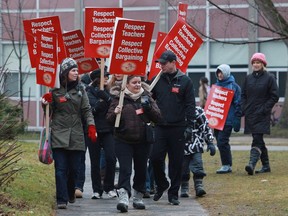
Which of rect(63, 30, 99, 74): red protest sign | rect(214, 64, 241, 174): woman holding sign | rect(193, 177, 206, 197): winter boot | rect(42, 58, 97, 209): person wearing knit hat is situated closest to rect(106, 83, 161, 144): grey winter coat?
rect(42, 58, 97, 209): person wearing knit hat

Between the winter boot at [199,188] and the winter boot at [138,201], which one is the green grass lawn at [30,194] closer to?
the winter boot at [138,201]

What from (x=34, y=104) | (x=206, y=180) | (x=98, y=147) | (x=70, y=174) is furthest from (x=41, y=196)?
(x=34, y=104)

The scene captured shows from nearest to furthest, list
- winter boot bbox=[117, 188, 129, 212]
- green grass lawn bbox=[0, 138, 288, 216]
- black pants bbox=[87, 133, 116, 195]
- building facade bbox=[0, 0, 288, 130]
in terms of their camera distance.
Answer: green grass lawn bbox=[0, 138, 288, 216] → winter boot bbox=[117, 188, 129, 212] → black pants bbox=[87, 133, 116, 195] → building facade bbox=[0, 0, 288, 130]

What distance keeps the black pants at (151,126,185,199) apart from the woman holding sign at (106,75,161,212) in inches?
17.5

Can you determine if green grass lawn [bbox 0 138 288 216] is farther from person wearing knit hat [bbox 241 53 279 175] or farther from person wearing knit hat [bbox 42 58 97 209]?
person wearing knit hat [bbox 241 53 279 175]

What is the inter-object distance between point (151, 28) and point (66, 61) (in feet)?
3.66

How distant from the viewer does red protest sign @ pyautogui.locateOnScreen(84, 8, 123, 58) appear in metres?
14.3

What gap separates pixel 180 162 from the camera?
13.2m

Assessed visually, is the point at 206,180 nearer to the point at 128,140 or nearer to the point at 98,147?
the point at 98,147

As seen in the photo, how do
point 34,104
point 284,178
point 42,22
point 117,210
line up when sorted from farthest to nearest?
point 34,104 → point 284,178 → point 42,22 → point 117,210

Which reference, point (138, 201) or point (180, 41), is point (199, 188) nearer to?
point (138, 201)

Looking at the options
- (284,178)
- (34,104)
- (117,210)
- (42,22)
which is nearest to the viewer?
(117,210)

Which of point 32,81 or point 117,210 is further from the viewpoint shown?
point 32,81

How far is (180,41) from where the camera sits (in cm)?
1419
